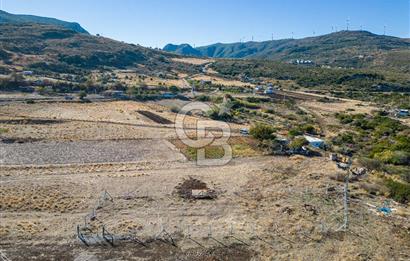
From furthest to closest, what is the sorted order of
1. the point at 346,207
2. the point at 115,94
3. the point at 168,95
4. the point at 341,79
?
the point at 341,79 → the point at 168,95 → the point at 115,94 → the point at 346,207

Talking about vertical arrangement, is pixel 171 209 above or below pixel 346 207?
below

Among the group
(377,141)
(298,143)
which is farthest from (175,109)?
(377,141)

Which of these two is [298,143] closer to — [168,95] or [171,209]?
[171,209]

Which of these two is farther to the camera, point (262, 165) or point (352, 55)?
point (352, 55)

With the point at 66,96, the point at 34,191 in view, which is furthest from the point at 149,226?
the point at 66,96

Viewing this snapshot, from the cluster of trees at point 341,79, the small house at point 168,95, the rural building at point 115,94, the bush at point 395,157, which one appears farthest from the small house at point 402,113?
the rural building at point 115,94

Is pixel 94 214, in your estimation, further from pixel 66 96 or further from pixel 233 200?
pixel 66 96

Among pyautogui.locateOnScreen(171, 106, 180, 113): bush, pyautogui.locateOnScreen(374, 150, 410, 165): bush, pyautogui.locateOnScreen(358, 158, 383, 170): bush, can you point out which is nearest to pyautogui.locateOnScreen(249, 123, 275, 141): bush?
pyautogui.locateOnScreen(358, 158, 383, 170): bush
